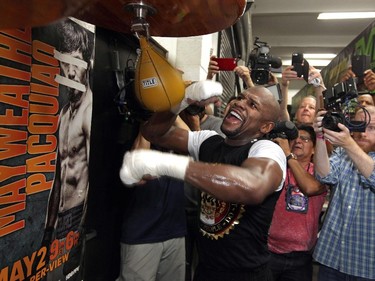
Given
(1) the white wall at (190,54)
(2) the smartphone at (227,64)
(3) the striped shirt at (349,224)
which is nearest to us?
(3) the striped shirt at (349,224)

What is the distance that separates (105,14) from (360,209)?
1847 mm

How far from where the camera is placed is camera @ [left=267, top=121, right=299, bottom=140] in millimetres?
2096

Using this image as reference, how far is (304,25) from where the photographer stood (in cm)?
727

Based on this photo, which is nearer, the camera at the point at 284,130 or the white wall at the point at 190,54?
the camera at the point at 284,130

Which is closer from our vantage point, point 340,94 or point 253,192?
point 253,192

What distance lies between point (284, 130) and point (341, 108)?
Answer: 356 mm

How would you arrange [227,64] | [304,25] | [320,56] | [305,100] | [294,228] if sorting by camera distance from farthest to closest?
1. [320,56]
2. [304,25]
3. [305,100]
4. [227,64]
5. [294,228]

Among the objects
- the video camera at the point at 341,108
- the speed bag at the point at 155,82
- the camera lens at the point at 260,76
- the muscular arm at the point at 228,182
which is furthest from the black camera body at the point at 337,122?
the speed bag at the point at 155,82

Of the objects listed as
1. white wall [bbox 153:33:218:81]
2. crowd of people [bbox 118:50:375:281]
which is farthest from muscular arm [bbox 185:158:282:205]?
white wall [bbox 153:33:218:81]

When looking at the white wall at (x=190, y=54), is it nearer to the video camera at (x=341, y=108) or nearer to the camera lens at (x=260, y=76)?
the camera lens at (x=260, y=76)

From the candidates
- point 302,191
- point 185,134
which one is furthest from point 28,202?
point 302,191

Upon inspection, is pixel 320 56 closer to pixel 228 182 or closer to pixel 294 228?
pixel 294 228

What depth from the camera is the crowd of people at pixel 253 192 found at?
114cm

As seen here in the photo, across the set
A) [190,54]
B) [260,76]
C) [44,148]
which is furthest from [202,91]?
[190,54]
